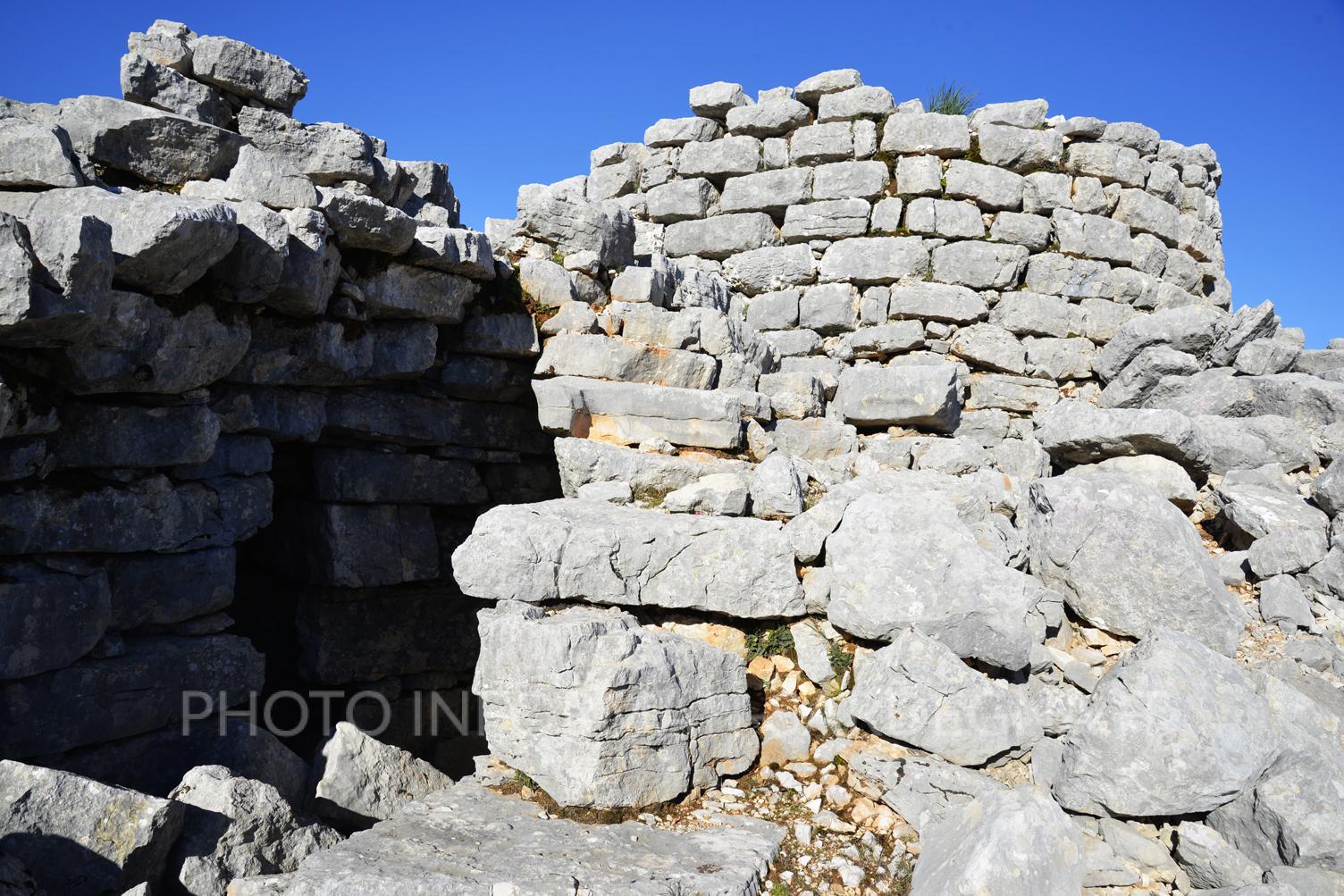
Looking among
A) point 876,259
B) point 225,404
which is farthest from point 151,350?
point 876,259

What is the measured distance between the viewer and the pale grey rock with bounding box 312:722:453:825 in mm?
5129

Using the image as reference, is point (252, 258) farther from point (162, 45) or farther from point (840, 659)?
point (840, 659)

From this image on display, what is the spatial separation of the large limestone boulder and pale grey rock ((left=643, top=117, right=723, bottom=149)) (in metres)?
7.05

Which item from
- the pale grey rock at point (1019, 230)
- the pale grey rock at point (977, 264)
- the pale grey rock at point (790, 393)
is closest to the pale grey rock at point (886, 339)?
the pale grey rock at point (977, 264)

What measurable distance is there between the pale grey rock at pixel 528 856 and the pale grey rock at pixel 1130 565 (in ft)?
6.71

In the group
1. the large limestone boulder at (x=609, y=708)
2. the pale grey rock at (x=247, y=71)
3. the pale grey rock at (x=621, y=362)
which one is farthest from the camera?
the pale grey rock at (x=621, y=362)

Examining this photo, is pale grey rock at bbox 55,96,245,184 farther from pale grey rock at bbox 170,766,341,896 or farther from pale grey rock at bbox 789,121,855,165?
pale grey rock at bbox 789,121,855,165

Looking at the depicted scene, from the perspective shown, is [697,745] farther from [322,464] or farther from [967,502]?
[322,464]

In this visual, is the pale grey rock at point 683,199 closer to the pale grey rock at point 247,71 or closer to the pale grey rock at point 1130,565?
the pale grey rock at point 247,71

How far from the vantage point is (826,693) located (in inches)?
188

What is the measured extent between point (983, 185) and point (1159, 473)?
14.5 ft

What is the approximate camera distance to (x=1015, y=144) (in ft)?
31.6

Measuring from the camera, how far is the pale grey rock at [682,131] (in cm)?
1033

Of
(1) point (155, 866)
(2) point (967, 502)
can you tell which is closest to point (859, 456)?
(2) point (967, 502)
